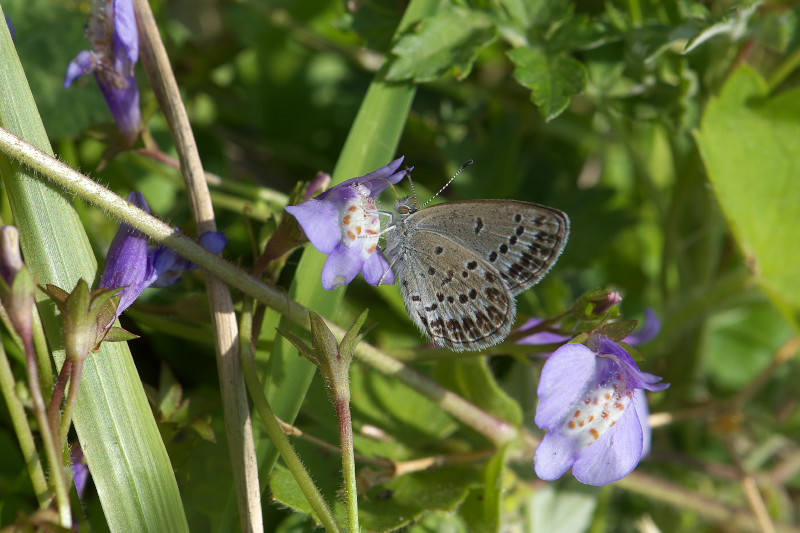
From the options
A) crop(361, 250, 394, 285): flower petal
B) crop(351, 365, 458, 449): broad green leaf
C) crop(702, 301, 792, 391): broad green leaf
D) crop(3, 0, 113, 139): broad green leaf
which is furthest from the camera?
crop(702, 301, 792, 391): broad green leaf

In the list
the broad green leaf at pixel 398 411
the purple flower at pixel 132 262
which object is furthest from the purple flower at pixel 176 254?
the broad green leaf at pixel 398 411

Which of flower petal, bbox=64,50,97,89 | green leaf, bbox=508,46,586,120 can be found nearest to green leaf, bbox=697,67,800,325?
green leaf, bbox=508,46,586,120

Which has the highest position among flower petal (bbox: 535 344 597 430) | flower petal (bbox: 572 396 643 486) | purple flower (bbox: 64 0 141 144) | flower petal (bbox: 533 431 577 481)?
purple flower (bbox: 64 0 141 144)

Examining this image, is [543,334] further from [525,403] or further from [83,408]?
[83,408]

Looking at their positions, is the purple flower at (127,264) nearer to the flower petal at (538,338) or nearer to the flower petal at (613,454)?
the flower petal at (538,338)

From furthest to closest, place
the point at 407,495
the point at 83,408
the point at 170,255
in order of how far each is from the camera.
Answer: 1. the point at 407,495
2. the point at 170,255
3. the point at 83,408

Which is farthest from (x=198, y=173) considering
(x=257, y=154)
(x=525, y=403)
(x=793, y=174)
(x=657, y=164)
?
(x=657, y=164)

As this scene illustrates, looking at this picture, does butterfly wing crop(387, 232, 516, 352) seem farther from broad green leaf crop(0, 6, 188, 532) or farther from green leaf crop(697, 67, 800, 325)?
green leaf crop(697, 67, 800, 325)

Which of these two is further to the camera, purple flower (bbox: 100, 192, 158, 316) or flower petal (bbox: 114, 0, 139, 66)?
Result: flower petal (bbox: 114, 0, 139, 66)
